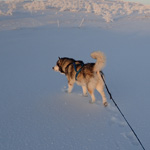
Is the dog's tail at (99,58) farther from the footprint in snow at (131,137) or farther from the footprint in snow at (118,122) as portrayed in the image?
the footprint in snow at (131,137)

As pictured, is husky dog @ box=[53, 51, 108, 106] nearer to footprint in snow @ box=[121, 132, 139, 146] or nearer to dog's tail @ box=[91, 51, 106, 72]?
dog's tail @ box=[91, 51, 106, 72]

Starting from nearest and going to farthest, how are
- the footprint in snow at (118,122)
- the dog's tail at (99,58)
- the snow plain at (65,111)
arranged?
the snow plain at (65,111) → the footprint in snow at (118,122) → the dog's tail at (99,58)

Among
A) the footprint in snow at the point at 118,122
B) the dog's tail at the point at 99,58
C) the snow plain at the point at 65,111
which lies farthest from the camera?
the dog's tail at the point at 99,58

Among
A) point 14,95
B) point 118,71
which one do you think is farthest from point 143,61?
point 14,95

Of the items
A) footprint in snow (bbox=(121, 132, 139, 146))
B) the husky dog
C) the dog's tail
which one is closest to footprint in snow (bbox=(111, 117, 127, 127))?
footprint in snow (bbox=(121, 132, 139, 146))

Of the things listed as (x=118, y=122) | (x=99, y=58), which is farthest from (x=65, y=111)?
(x=99, y=58)

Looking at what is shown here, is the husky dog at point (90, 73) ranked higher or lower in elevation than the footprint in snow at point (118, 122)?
higher

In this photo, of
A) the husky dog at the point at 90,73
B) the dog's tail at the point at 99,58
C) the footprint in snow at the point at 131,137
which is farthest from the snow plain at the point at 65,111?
the dog's tail at the point at 99,58

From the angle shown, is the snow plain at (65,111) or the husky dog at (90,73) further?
the husky dog at (90,73)

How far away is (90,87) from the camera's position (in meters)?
3.74

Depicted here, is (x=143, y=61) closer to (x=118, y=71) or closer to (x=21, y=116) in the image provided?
(x=118, y=71)

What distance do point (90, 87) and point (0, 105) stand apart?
204 cm

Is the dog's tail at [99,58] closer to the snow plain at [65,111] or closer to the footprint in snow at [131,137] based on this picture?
the snow plain at [65,111]

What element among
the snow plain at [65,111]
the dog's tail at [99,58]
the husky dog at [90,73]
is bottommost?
the snow plain at [65,111]
